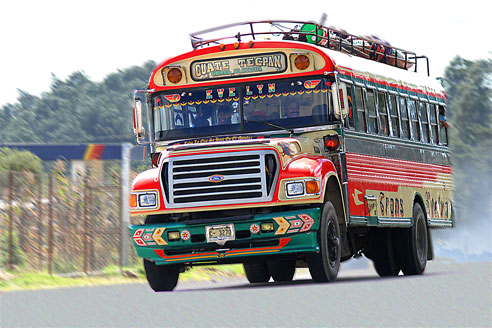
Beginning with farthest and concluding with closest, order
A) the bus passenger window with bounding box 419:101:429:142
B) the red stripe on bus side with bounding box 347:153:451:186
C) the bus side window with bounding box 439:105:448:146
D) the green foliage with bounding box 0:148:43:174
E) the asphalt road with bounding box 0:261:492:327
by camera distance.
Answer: the green foliage with bounding box 0:148:43:174 < the bus side window with bounding box 439:105:448:146 < the bus passenger window with bounding box 419:101:429:142 < the red stripe on bus side with bounding box 347:153:451:186 < the asphalt road with bounding box 0:261:492:327

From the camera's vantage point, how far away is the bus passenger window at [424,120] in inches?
877

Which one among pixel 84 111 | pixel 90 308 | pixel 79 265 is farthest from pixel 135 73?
pixel 90 308

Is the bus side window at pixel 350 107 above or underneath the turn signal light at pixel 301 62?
underneath

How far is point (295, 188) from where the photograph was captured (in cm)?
1636

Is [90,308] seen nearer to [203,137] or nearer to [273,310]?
[273,310]

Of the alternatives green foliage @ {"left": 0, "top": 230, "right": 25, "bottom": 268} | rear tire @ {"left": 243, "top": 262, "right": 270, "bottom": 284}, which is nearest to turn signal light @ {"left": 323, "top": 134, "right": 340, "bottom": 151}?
rear tire @ {"left": 243, "top": 262, "right": 270, "bottom": 284}

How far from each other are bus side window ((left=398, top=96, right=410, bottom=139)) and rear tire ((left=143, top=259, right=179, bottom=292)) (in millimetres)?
5287

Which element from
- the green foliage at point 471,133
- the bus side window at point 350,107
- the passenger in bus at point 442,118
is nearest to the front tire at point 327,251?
the bus side window at point 350,107

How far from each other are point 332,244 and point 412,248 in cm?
431

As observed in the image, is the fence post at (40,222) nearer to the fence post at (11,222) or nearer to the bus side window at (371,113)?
the fence post at (11,222)

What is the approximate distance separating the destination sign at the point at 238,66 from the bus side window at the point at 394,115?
126 inches

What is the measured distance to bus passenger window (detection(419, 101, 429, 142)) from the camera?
877 inches

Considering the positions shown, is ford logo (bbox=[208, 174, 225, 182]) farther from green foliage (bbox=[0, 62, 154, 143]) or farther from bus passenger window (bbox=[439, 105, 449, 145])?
green foliage (bbox=[0, 62, 154, 143])

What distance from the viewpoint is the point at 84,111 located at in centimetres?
10944
